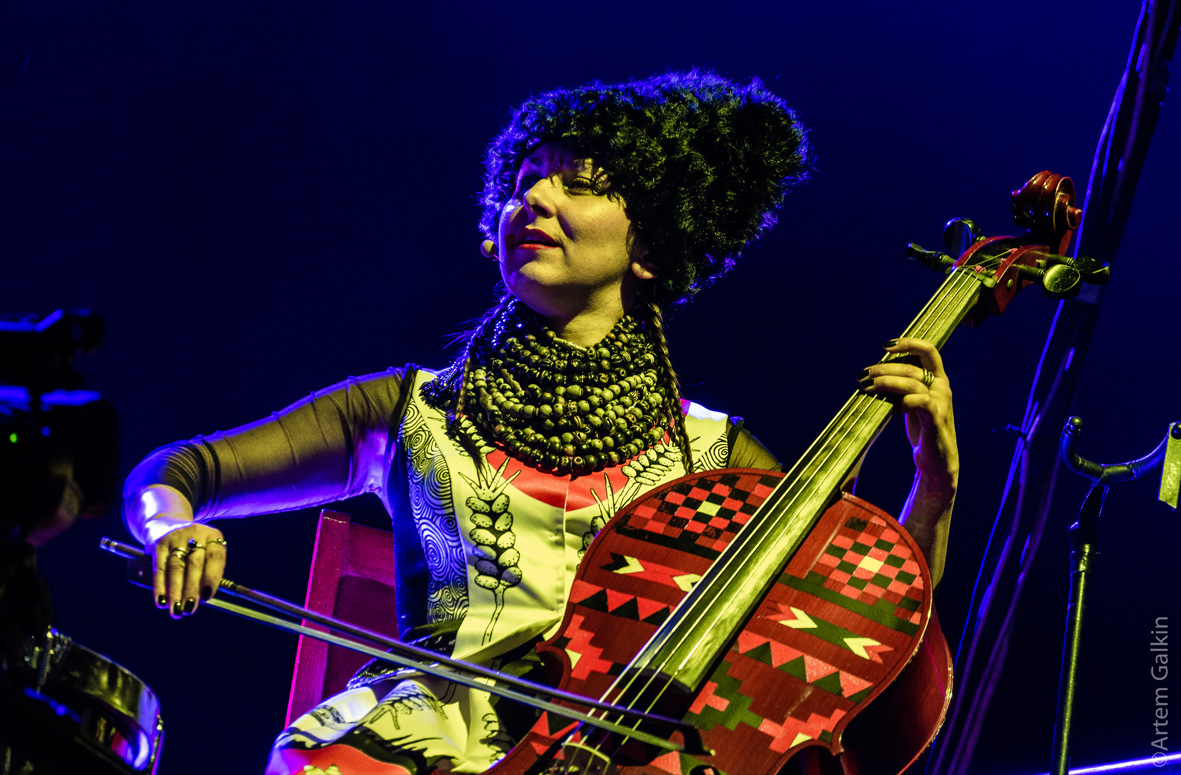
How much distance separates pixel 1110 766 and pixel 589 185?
152cm

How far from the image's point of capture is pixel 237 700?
1.99 meters

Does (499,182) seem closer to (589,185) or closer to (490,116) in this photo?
(589,185)

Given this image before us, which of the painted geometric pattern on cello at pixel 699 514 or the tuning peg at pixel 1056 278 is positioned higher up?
the tuning peg at pixel 1056 278

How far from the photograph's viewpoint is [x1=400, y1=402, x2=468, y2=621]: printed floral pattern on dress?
140 cm

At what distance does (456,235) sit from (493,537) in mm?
965

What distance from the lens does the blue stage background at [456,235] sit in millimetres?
1876

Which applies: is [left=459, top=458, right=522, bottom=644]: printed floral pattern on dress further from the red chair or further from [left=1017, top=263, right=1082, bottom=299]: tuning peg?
[left=1017, top=263, right=1082, bottom=299]: tuning peg

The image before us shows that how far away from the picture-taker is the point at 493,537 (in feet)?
4.59

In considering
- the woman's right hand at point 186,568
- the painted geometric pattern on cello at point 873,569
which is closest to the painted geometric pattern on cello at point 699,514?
the painted geometric pattern on cello at point 873,569

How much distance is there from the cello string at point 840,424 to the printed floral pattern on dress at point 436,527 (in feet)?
1.41

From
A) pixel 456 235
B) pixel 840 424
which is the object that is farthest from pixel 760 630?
pixel 456 235

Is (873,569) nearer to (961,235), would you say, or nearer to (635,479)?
(635,479)

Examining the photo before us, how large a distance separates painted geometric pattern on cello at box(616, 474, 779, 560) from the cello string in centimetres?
7

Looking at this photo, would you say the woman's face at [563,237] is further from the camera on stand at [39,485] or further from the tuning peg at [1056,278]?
the camera on stand at [39,485]
